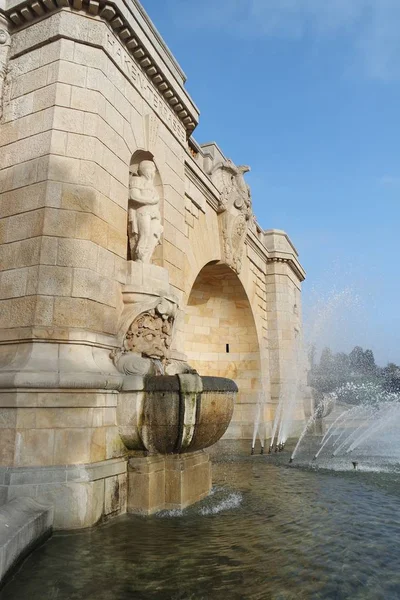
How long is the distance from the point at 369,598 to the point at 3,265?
441cm

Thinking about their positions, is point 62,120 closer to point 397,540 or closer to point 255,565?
point 255,565

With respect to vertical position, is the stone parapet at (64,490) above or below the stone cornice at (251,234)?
below

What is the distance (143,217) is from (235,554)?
4.16 meters

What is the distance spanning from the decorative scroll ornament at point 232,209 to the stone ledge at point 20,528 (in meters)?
7.46

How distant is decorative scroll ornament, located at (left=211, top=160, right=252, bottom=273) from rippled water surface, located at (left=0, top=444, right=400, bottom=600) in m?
6.44

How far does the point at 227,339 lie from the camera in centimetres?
1287

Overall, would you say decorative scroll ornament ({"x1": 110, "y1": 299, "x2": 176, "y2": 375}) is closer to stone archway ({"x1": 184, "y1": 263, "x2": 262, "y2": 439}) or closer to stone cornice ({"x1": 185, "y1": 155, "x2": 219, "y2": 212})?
stone cornice ({"x1": 185, "y1": 155, "x2": 219, "y2": 212})

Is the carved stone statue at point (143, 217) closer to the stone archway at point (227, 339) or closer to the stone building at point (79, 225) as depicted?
the stone building at point (79, 225)

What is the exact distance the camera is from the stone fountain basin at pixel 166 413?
177 inches

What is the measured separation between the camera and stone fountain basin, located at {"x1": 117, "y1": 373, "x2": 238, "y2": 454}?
4504 millimetres

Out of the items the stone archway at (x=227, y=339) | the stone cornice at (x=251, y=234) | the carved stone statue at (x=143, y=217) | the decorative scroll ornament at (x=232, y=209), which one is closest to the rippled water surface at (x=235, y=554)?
the carved stone statue at (x=143, y=217)

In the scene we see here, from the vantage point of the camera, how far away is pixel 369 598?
2.55m

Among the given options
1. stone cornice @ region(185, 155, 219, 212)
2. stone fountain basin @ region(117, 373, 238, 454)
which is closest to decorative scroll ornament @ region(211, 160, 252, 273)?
stone cornice @ region(185, 155, 219, 212)

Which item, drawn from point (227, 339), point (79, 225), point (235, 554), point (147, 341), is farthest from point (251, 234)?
point (235, 554)
